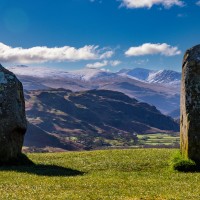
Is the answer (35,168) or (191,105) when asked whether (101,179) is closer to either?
(35,168)

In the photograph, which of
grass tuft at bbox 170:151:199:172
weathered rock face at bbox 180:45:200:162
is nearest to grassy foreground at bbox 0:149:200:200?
grass tuft at bbox 170:151:199:172

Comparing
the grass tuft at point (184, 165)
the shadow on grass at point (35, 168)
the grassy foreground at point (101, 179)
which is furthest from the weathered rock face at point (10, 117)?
the grass tuft at point (184, 165)

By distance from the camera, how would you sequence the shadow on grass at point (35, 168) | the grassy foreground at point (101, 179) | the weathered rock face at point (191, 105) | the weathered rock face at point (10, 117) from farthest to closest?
the weathered rock face at point (10, 117)
the weathered rock face at point (191, 105)
the shadow on grass at point (35, 168)
the grassy foreground at point (101, 179)

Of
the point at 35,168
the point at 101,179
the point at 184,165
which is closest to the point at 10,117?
the point at 35,168

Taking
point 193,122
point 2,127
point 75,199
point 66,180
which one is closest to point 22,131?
point 2,127

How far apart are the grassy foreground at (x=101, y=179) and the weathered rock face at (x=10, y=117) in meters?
2.86

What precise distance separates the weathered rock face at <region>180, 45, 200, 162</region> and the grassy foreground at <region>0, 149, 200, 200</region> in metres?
2.99

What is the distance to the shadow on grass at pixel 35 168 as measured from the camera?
111 ft

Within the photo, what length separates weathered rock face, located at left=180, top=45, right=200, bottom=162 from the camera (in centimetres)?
3562

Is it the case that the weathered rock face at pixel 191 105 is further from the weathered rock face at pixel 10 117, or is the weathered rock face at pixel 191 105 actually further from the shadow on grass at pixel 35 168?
the weathered rock face at pixel 10 117

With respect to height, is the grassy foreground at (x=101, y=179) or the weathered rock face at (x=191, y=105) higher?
the weathered rock face at (x=191, y=105)

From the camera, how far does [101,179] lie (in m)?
29.7

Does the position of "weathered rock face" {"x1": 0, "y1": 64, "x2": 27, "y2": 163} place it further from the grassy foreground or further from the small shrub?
the small shrub

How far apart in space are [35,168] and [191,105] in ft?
52.1
